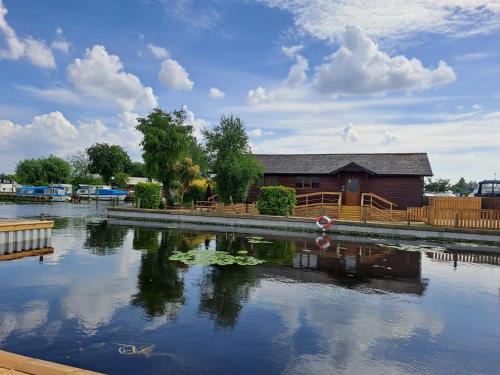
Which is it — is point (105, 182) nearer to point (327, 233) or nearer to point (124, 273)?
point (327, 233)

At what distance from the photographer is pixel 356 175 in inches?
1423

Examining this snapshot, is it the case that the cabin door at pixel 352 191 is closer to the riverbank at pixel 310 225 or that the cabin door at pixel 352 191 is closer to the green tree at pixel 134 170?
the riverbank at pixel 310 225

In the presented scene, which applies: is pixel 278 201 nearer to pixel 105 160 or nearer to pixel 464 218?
pixel 464 218

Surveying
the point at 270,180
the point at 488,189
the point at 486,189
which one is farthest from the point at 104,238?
the point at 488,189

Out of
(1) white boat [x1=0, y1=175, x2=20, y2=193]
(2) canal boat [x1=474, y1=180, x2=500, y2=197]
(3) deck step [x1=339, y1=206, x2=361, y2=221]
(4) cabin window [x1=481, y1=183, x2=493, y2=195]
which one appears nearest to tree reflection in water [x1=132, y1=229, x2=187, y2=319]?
(3) deck step [x1=339, y1=206, x2=361, y2=221]

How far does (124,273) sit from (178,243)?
25.2 ft

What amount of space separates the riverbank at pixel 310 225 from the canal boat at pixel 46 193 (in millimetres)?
37689

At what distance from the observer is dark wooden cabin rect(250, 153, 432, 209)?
34750 mm

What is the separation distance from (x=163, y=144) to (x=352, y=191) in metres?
19.6

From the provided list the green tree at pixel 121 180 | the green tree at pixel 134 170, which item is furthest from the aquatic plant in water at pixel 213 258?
the green tree at pixel 134 170

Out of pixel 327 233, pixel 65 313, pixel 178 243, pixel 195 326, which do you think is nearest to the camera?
pixel 195 326

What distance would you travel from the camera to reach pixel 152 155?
40.7 meters

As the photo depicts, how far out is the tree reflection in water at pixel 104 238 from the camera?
62.3 ft

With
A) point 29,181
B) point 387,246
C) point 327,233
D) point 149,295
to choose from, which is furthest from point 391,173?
point 29,181
